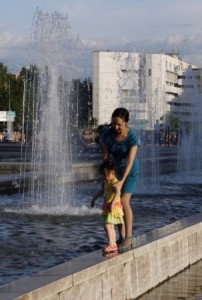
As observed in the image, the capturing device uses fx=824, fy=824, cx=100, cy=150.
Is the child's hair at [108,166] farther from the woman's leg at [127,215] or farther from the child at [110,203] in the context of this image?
the woman's leg at [127,215]

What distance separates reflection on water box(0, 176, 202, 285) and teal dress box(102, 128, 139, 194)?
112 centimetres

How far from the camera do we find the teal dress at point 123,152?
699cm

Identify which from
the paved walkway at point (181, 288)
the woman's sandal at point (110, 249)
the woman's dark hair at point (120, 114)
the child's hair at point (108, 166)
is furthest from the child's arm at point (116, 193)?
the paved walkway at point (181, 288)

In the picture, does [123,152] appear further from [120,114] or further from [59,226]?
[59,226]

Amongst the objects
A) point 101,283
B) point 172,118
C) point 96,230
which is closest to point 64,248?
point 96,230

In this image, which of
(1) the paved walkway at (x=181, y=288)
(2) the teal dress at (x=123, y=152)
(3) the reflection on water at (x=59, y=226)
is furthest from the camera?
(3) the reflection on water at (x=59, y=226)

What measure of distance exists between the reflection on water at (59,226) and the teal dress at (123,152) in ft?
3.68

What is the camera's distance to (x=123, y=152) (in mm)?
7031

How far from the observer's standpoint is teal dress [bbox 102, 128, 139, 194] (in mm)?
6992

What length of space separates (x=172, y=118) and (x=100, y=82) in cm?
1802

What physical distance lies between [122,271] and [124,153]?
44.9 inches

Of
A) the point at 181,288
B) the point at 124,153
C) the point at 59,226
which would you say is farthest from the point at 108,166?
the point at 59,226

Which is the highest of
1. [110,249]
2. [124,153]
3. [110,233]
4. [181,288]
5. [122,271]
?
[124,153]

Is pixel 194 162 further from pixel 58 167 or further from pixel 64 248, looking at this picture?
pixel 64 248
